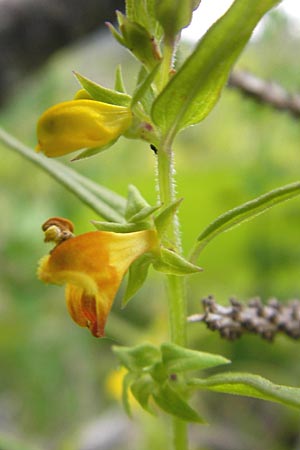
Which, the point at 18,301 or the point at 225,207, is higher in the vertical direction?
the point at 225,207

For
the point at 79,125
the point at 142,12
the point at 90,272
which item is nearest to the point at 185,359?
the point at 90,272

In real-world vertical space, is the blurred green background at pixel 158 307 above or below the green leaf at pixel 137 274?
below

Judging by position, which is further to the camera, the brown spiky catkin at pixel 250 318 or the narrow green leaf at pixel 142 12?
the brown spiky catkin at pixel 250 318

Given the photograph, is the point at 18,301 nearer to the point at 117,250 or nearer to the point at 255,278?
the point at 255,278

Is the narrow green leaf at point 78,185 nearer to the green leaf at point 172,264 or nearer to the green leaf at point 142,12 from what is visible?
the green leaf at point 172,264

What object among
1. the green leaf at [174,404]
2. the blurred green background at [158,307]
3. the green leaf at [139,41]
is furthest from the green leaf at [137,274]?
the blurred green background at [158,307]

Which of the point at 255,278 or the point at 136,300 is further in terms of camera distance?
the point at 136,300

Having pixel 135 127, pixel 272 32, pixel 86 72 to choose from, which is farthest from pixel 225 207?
pixel 86 72
